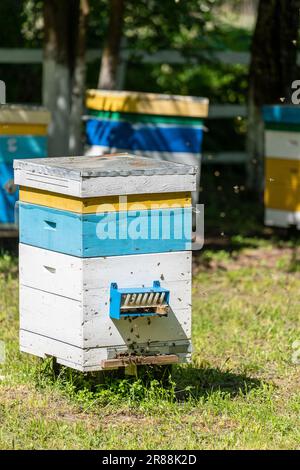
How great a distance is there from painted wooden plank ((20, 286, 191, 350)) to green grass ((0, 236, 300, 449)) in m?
0.25

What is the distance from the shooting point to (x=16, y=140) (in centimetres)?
809

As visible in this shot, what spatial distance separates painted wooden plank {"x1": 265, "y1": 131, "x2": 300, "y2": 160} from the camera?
8391mm

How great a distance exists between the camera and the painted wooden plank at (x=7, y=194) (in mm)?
8109

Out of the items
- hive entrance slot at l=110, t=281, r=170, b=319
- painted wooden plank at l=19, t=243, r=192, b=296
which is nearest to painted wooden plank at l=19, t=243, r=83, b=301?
painted wooden plank at l=19, t=243, r=192, b=296

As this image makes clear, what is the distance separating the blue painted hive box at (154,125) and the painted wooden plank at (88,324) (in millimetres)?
3399

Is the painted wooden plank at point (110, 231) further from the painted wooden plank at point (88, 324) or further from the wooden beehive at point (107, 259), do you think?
the painted wooden plank at point (88, 324)

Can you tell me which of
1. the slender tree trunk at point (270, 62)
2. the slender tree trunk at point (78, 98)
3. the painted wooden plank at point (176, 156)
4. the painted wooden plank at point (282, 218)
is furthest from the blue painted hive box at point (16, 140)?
the slender tree trunk at point (270, 62)

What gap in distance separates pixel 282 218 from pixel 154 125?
1330 mm

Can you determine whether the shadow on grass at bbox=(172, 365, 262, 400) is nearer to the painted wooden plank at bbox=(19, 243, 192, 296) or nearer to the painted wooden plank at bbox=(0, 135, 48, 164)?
the painted wooden plank at bbox=(19, 243, 192, 296)

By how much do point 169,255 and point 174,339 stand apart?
39 centimetres

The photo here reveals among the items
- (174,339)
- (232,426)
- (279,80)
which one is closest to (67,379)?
(174,339)

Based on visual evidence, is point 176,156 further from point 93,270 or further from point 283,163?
point 93,270

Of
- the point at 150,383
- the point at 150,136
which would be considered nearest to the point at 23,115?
the point at 150,136
